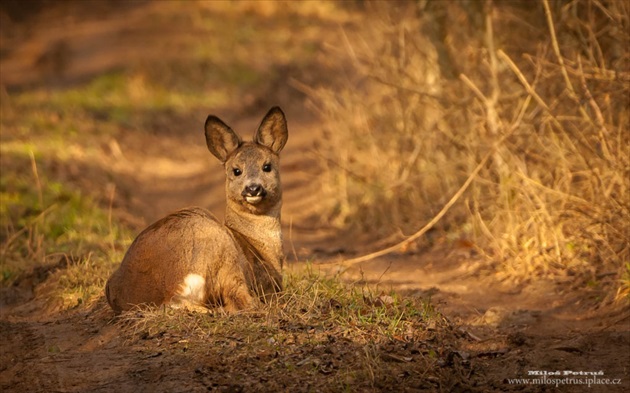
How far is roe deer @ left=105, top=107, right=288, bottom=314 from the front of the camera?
6488mm

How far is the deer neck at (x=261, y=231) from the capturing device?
722 centimetres

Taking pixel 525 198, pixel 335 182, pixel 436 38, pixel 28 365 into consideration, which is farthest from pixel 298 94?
pixel 28 365

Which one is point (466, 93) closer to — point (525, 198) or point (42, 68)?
point (525, 198)

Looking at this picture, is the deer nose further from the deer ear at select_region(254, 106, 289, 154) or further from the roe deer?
the deer ear at select_region(254, 106, 289, 154)

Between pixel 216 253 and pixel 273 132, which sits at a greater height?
pixel 273 132

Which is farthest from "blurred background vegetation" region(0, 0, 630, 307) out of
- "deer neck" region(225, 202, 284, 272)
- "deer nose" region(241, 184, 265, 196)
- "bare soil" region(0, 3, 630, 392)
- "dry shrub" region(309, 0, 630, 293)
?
"deer nose" region(241, 184, 265, 196)

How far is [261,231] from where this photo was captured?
725 cm

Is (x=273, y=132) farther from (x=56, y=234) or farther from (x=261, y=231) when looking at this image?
(x=56, y=234)

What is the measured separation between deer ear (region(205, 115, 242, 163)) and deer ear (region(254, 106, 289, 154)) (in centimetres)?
18

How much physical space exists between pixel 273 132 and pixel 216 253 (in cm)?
126

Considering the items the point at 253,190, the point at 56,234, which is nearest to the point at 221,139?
the point at 253,190

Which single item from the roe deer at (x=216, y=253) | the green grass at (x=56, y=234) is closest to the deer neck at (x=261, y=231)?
the roe deer at (x=216, y=253)

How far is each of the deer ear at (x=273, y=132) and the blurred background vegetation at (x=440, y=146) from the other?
66.2 inches

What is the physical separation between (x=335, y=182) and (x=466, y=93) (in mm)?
2553
